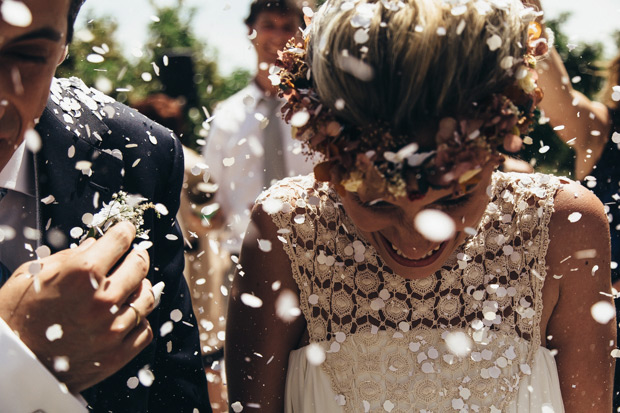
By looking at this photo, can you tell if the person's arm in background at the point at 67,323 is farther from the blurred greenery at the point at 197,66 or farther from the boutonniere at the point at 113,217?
the blurred greenery at the point at 197,66

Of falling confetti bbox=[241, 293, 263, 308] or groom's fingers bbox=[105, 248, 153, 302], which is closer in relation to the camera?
groom's fingers bbox=[105, 248, 153, 302]

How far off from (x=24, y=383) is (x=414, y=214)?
106 cm

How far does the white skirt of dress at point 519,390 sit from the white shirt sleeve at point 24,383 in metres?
0.82

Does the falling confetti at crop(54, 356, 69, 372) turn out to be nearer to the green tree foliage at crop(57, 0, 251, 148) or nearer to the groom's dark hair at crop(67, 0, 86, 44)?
the groom's dark hair at crop(67, 0, 86, 44)

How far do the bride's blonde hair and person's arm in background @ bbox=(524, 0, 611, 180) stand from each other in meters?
1.31

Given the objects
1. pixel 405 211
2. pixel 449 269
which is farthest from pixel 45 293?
pixel 449 269

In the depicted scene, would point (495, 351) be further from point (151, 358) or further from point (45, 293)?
point (45, 293)

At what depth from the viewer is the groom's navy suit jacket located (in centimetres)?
199

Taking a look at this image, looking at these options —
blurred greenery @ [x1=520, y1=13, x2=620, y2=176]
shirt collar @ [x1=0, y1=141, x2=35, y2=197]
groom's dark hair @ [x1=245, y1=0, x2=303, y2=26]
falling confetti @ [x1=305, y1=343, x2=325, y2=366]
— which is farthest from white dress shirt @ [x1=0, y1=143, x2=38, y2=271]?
blurred greenery @ [x1=520, y1=13, x2=620, y2=176]

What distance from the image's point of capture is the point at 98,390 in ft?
6.65

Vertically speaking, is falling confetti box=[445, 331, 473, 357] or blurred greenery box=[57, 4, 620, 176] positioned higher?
falling confetti box=[445, 331, 473, 357]

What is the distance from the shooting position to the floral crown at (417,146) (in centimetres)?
165

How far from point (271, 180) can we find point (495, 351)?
181cm

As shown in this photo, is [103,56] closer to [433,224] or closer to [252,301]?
[252,301]
